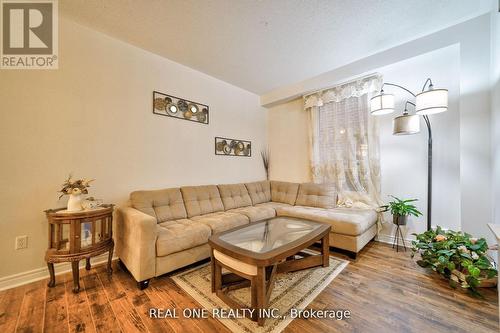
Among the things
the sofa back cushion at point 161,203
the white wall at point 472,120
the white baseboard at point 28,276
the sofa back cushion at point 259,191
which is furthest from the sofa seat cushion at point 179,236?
the white wall at point 472,120

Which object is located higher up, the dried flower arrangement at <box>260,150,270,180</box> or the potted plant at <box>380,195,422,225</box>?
the dried flower arrangement at <box>260,150,270,180</box>

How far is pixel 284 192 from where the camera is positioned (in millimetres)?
3559

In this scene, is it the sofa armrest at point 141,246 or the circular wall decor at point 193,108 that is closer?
the sofa armrest at point 141,246

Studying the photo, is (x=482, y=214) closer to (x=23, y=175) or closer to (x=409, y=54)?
(x=409, y=54)

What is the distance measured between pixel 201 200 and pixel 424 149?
3.08 meters

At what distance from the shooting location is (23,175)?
178 cm

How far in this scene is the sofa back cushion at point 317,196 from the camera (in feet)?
9.85

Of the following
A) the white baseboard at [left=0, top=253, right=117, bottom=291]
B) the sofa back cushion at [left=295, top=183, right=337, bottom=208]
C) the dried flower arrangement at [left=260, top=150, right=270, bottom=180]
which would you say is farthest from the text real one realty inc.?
the dried flower arrangement at [left=260, top=150, right=270, bottom=180]

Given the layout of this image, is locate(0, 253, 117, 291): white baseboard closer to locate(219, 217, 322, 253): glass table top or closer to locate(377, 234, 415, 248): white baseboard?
locate(219, 217, 322, 253): glass table top

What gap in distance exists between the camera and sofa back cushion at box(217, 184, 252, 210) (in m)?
2.99

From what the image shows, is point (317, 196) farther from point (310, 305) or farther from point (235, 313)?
point (235, 313)

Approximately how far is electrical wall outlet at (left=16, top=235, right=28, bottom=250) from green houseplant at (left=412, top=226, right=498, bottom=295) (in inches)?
153

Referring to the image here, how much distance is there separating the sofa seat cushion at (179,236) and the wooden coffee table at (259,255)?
38 cm

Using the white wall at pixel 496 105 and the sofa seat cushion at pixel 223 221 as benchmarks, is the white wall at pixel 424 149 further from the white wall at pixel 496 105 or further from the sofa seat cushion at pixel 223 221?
the sofa seat cushion at pixel 223 221
